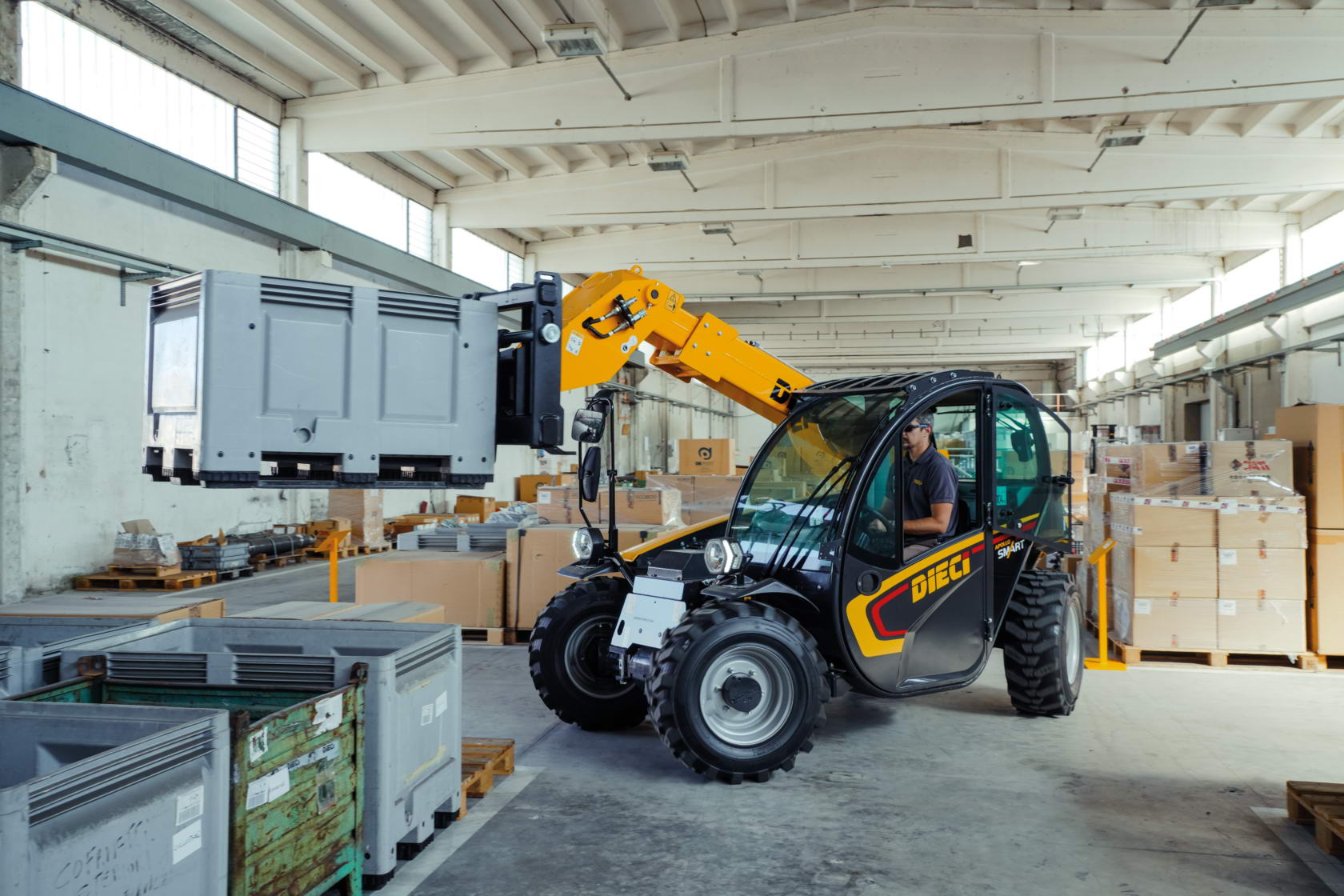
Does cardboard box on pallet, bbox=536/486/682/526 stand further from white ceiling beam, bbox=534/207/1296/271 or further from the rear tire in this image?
white ceiling beam, bbox=534/207/1296/271

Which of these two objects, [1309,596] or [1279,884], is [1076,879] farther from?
[1309,596]

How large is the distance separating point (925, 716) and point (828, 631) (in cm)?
146

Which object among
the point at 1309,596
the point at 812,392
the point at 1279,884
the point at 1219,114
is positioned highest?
the point at 1219,114

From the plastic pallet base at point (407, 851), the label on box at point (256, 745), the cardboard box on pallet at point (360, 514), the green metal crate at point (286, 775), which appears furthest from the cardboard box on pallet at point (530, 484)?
the label on box at point (256, 745)

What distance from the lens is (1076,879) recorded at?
377 cm

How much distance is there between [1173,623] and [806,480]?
4.07 m

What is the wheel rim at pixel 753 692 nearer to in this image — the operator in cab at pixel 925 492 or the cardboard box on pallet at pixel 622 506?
the operator in cab at pixel 925 492

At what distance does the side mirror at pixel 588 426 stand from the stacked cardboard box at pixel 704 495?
7255 millimetres

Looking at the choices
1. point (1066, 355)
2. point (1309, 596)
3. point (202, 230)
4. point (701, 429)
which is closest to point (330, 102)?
point (202, 230)

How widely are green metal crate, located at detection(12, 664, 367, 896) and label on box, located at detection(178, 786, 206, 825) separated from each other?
0.14 metres

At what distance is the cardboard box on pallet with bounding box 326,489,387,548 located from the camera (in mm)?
14219

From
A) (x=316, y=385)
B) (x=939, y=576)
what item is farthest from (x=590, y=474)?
(x=939, y=576)

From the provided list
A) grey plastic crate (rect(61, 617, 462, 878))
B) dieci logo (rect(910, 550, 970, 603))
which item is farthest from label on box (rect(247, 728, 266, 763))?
dieci logo (rect(910, 550, 970, 603))

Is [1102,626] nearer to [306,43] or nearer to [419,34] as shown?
[419,34]
